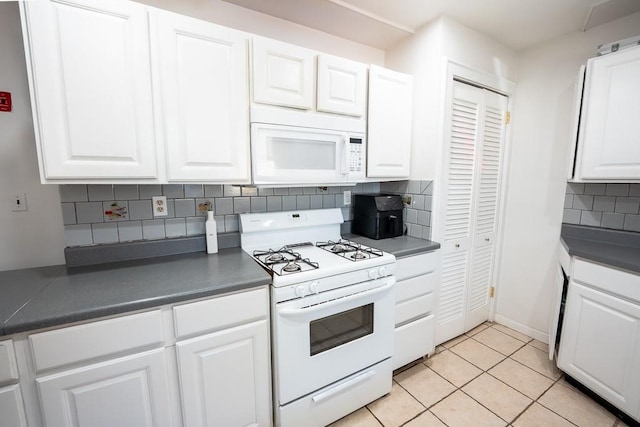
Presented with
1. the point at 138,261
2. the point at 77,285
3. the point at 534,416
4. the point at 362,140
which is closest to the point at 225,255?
the point at 138,261

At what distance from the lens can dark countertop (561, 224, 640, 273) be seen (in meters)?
1.50

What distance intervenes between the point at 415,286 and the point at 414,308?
0.16 metres

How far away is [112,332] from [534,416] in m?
2.22

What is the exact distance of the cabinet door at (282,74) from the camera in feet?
4.83

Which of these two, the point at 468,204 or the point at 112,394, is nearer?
the point at 112,394

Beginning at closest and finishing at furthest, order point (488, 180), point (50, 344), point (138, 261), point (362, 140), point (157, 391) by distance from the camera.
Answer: point (50, 344) < point (157, 391) < point (138, 261) < point (362, 140) < point (488, 180)

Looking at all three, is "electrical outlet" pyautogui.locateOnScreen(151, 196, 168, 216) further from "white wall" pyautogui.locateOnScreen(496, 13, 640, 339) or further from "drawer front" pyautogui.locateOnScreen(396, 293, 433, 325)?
"white wall" pyautogui.locateOnScreen(496, 13, 640, 339)

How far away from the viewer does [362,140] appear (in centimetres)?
182

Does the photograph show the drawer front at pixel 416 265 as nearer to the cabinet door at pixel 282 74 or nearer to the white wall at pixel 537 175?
the white wall at pixel 537 175

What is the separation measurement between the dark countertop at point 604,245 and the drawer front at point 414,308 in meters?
0.92

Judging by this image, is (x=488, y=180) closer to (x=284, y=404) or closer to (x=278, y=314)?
(x=278, y=314)

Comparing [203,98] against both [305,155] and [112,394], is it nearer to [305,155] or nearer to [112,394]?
[305,155]


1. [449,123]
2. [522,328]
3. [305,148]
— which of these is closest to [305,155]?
[305,148]

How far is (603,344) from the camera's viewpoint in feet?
5.14
